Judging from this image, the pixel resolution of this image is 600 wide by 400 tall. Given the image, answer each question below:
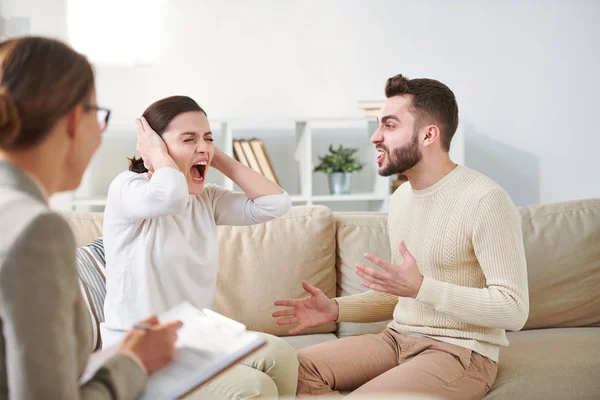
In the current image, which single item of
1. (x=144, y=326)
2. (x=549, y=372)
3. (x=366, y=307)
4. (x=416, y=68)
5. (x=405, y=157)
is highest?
(x=416, y=68)

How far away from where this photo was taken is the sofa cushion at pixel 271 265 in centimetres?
235

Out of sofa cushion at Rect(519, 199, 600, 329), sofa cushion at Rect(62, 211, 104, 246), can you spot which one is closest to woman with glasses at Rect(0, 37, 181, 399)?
sofa cushion at Rect(62, 211, 104, 246)

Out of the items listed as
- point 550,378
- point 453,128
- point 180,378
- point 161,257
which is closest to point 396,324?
point 550,378

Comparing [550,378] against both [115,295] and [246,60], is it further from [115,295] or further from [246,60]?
[246,60]

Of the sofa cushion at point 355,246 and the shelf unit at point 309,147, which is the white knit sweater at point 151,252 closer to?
the sofa cushion at point 355,246

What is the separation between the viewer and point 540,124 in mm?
4395

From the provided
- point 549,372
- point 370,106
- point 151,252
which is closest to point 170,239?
point 151,252

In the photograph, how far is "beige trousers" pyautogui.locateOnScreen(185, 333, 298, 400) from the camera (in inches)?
62.8

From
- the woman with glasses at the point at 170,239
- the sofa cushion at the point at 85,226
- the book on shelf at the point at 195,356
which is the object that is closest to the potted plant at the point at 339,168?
the sofa cushion at the point at 85,226

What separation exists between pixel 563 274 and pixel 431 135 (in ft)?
2.55

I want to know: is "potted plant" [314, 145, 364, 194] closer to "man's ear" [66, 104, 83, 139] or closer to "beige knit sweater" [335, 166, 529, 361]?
"beige knit sweater" [335, 166, 529, 361]

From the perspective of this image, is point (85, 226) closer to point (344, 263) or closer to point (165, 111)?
point (165, 111)

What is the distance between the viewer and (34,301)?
2.60ft

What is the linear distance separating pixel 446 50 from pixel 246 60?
1247 millimetres
